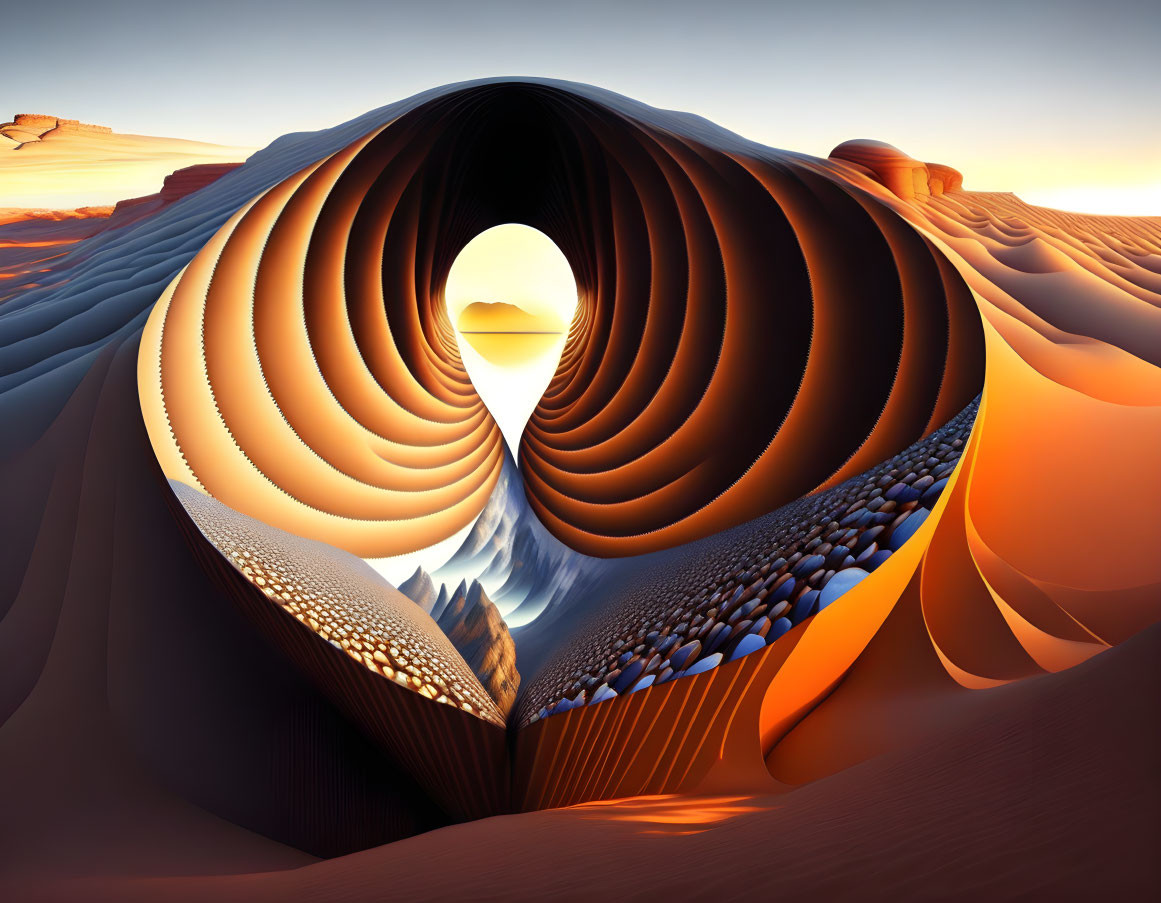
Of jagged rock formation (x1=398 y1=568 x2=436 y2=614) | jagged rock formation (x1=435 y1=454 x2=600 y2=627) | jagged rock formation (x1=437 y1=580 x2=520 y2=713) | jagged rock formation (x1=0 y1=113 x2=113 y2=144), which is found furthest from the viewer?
jagged rock formation (x1=0 y1=113 x2=113 y2=144)

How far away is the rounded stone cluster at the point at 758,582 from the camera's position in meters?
2.61

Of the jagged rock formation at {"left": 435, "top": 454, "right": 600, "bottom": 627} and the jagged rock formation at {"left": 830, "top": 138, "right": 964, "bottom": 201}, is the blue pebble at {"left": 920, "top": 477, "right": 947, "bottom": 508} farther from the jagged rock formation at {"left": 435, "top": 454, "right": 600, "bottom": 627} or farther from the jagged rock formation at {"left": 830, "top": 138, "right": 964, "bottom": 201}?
the jagged rock formation at {"left": 830, "top": 138, "right": 964, "bottom": 201}

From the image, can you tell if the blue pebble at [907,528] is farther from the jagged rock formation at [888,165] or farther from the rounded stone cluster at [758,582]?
the jagged rock formation at [888,165]

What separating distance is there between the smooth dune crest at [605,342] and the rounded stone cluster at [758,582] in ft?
1.39

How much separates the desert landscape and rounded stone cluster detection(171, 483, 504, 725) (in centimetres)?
4

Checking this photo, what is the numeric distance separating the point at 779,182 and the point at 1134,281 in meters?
6.36

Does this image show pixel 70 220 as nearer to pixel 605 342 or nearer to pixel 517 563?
pixel 605 342

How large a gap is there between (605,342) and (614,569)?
3204mm

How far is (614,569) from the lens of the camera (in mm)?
5602

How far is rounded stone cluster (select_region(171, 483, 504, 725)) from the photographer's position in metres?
2.95

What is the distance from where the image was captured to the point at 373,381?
581 centimetres

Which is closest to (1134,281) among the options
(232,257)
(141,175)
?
(232,257)

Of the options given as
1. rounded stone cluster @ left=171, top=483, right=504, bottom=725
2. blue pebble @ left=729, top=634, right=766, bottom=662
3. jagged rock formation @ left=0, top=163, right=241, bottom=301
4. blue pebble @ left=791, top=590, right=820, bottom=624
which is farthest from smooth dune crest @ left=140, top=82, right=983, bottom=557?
jagged rock formation @ left=0, top=163, right=241, bottom=301

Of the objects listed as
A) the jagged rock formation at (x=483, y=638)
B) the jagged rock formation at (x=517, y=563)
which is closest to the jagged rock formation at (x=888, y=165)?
the jagged rock formation at (x=517, y=563)
